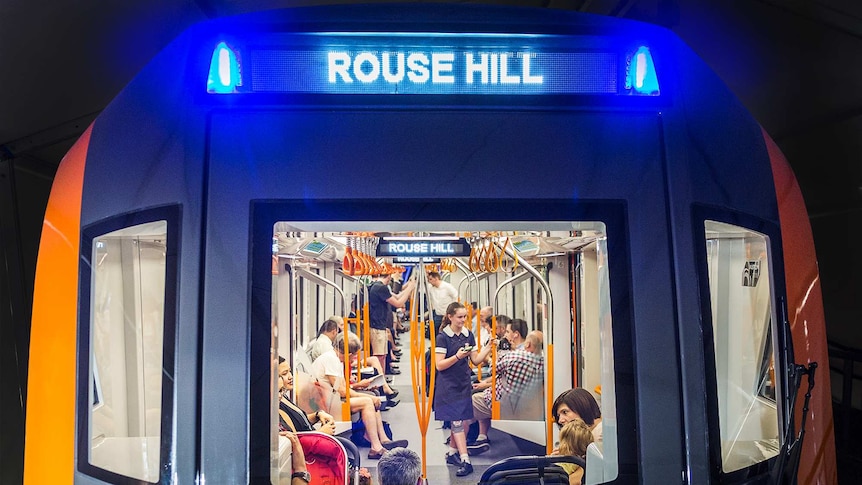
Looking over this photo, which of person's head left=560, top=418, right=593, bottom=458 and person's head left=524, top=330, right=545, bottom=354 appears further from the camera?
person's head left=524, top=330, right=545, bottom=354

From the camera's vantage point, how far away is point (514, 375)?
4746mm

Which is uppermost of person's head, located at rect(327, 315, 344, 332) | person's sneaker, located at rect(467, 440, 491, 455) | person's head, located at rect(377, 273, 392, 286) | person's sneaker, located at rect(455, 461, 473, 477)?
person's head, located at rect(377, 273, 392, 286)

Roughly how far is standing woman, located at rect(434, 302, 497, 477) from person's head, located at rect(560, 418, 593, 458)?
1.00 meters

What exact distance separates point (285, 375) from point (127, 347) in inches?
42.4

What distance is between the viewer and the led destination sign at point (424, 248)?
3.33m

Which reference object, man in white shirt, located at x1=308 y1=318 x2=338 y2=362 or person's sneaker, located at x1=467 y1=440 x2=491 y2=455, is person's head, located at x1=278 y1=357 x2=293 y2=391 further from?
person's sneaker, located at x1=467 y1=440 x2=491 y2=455

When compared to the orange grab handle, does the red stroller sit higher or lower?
lower

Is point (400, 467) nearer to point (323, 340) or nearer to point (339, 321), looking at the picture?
point (323, 340)

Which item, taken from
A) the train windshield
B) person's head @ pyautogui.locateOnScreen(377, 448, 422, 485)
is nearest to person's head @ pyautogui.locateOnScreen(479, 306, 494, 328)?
the train windshield

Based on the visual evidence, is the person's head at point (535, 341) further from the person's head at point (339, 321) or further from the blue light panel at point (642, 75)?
the blue light panel at point (642, 75)

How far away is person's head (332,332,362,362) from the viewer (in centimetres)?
394

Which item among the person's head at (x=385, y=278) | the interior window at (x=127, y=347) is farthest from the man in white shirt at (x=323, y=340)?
the interior window at (x=127, y=347)

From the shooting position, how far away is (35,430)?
6.78ft

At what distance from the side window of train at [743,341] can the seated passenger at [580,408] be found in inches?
17.5
